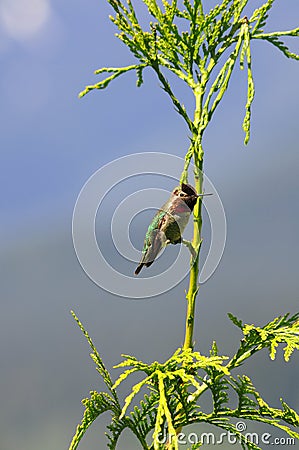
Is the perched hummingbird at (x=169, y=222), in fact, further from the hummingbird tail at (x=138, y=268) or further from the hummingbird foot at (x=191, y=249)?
the hummingbird foot at (x=191, y=249)

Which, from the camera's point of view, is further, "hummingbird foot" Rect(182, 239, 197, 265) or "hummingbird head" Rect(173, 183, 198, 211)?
"hummingbird foot" Rect(182, 239, 197, 265)

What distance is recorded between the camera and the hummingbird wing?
159cm

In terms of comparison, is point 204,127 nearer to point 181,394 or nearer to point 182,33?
point 182,33

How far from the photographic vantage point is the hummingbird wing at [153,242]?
159cm

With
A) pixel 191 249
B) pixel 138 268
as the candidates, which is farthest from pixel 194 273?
pixel 138 268

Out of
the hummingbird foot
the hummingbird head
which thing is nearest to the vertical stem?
the hummingbird foot

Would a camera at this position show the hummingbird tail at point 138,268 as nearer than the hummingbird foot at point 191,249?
Yes

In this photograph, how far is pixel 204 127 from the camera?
1847mm

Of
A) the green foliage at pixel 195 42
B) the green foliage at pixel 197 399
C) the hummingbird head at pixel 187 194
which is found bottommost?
the green foliage at pixel 197 399

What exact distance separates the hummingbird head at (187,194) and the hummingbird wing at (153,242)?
0.08 metres

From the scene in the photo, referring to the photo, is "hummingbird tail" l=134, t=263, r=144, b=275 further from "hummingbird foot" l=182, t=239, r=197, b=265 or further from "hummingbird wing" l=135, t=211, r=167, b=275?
"hummingbird foot" l=182, t=239, r=197, b=265

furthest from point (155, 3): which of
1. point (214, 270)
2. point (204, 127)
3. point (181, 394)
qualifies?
point (181, 394)

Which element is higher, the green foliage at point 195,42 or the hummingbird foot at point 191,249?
the green foliage at point 195,42

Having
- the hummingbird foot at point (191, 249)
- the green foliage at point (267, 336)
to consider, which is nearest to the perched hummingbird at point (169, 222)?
the hummingbird foot at point (191, 249)
